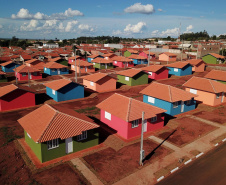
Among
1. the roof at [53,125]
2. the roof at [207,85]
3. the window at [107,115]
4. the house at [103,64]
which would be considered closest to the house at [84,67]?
the house at [103,64]

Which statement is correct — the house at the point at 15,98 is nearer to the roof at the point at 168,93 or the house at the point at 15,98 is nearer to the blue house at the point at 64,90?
the blue house at the point at 64,90

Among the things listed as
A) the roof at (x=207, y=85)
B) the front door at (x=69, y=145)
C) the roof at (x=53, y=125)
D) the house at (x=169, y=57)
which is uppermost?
the house at (x=169, y=57)

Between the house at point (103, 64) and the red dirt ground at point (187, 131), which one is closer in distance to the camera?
the red dirt ground at point (187, 131)

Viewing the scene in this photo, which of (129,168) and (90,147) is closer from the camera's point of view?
(129,168)

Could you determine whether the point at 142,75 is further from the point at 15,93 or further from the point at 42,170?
the point at 42,170

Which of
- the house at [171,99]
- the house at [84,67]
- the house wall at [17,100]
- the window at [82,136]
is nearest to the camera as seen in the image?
the window at [82,136]

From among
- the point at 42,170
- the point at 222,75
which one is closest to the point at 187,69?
the point at 222,75

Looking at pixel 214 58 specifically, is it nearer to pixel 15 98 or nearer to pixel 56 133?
pixel 15 98
